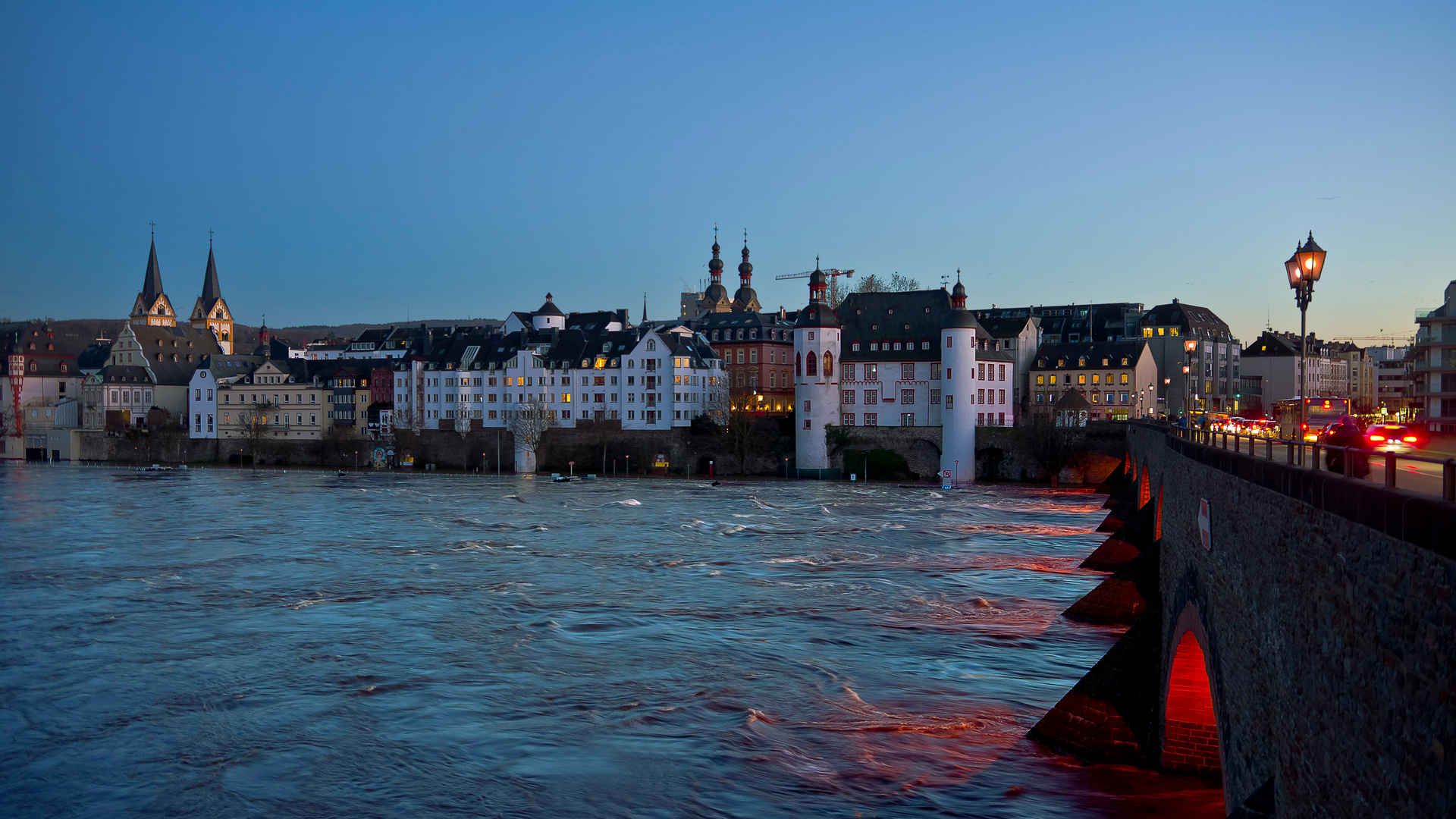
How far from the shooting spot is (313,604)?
4044 centimetres

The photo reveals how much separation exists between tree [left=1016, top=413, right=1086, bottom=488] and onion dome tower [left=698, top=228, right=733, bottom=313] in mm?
83683

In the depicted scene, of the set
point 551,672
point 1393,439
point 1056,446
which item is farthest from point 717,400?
point 1393,439

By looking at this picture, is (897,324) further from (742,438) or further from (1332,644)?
(1332,644)

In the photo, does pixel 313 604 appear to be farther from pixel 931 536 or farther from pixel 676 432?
pixel 676 432

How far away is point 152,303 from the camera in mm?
174500

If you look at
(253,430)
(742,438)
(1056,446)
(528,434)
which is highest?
(253,430)

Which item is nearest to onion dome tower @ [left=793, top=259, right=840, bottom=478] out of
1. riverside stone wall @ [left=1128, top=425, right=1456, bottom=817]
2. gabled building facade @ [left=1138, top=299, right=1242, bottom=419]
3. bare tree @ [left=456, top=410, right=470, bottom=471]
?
bare tree @ [left=456, top=410, right=470, bottom=471]

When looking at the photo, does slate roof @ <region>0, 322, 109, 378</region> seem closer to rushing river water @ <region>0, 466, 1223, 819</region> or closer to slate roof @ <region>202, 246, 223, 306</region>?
slate roof @ <region>202, 246, 223, 306</region>

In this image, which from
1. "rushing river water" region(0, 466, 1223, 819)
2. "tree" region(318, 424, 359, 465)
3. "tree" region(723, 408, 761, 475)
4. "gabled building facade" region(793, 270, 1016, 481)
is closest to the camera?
"rushing river water" region(0, 466, 1223, 819)

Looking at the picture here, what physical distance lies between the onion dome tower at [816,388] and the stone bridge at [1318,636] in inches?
2857

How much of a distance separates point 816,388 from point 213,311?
12918 centimetres

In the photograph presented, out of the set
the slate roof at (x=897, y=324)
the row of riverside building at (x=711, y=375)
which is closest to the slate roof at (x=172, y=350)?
the row of riverside building at (x=711, y=375)

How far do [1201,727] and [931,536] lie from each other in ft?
121

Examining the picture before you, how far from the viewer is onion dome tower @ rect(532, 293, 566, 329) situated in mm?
136625
